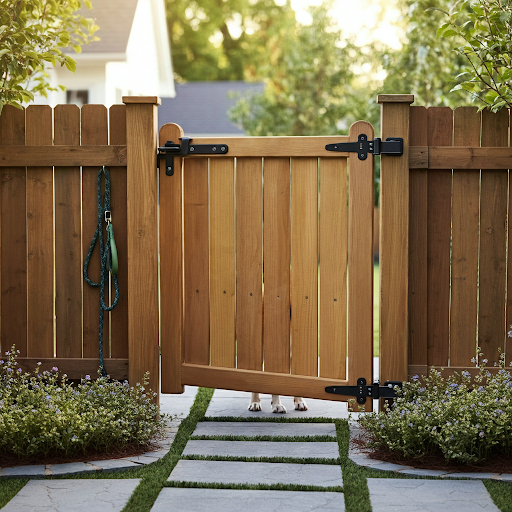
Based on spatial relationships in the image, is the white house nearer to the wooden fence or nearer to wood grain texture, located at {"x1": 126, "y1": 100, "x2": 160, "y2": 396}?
the wooden fence

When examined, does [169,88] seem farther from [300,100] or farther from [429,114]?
[429,114]

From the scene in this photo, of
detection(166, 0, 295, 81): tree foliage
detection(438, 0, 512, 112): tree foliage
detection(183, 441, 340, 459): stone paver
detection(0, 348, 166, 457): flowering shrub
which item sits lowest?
detection(183, 441, 340, 459): stone paver

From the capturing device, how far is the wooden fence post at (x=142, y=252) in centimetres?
377

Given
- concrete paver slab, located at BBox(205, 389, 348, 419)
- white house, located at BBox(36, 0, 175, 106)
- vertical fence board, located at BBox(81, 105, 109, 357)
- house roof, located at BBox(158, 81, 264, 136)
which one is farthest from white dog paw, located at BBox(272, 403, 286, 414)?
house roof, located at BBox(158, 81, 264, 136)

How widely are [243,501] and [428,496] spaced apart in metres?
0.80

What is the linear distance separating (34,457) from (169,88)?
1490 centimetres

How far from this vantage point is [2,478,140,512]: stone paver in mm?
2672

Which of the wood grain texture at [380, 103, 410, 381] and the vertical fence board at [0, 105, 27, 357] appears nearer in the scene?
the wood grain texture at [380, 103, 410, 381]

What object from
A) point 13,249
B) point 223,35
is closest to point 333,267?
point 13,249

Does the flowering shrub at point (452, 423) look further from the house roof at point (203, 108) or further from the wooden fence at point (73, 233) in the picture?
the house roof at point (203, 108)

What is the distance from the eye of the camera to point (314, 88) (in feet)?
44.4

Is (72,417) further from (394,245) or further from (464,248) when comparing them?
(464,248)

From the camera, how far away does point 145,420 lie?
355 cm

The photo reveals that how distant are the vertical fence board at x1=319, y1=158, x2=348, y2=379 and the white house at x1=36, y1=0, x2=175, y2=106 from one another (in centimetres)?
565
